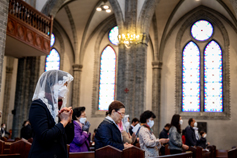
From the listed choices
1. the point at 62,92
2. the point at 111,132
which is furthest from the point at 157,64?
the point at 62,92

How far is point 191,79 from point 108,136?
14764 millimetres

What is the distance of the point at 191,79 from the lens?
1770cm

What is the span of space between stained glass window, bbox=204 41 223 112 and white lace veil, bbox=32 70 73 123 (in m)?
15.4

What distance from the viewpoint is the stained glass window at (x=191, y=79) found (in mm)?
17391

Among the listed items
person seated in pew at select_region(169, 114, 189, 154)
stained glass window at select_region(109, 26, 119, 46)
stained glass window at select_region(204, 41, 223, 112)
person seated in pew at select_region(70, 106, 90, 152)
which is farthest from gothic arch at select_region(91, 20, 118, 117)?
person seated in pew at select_region(70, 106, 90, 152)

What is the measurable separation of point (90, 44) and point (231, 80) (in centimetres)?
906

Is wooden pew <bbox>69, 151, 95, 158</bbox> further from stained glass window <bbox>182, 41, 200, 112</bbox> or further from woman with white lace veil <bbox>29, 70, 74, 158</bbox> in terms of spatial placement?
stained glass window <bbox>182, 41, 200, 112</bbox>

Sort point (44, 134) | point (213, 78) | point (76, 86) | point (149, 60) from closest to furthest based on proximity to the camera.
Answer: point (44, 134) < point (213, 78) < point (149, 60) < point (76, 86)

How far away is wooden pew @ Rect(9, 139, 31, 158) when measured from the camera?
149 inches

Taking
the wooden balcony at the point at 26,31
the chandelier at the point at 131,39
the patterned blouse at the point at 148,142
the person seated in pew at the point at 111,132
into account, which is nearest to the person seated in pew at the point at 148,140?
the patterned blouse at the point at 148,142

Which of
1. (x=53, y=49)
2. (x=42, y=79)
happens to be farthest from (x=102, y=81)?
(x=42, y=79)

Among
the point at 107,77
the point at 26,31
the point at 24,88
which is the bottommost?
the point at 24,88

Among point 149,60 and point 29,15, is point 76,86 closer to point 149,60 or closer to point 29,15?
point 149,60

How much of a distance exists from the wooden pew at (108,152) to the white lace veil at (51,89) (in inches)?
33.1
